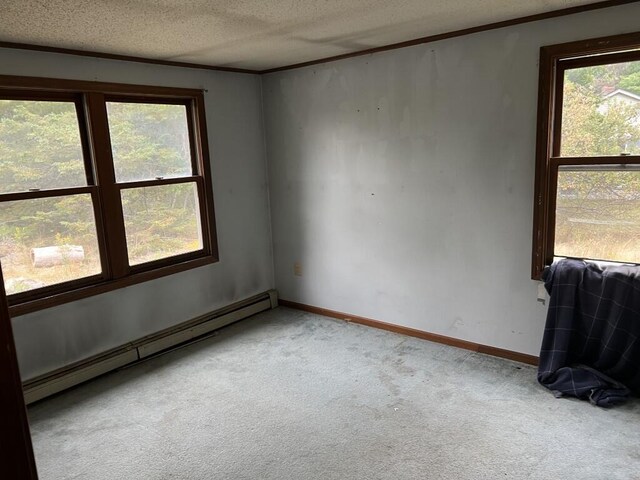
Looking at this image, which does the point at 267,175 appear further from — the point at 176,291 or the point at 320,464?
the point at 320,464

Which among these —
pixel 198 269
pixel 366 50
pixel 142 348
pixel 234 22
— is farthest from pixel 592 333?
pixel 142 348

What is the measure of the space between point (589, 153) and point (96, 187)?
126 inches

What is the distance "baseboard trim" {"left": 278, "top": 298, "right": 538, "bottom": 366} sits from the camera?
10.5ft

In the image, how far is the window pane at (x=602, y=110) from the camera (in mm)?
2607

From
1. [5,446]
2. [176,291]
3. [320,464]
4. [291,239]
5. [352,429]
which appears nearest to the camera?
[5,446]

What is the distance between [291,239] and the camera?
173 inches

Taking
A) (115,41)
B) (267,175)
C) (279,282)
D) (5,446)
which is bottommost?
(279,282)

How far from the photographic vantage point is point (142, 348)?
11.3 ft

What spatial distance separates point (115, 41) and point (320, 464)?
270cm

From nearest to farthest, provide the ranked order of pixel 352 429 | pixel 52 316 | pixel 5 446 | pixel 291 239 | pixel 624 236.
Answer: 1. pixel 5 446
2. pixel 352 429
3. pixel 624 236
4. pixel 52 316
5. pixel 291 239

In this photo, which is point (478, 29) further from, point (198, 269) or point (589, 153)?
point (198, 269)

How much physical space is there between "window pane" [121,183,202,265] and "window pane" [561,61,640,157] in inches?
111

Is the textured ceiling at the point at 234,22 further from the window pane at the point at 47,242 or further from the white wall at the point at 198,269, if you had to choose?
the window pane at the point at 47,242

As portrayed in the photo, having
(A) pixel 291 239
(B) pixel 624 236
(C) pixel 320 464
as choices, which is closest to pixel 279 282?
(A) pixel 291 239
